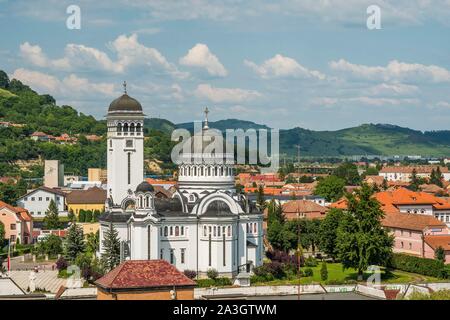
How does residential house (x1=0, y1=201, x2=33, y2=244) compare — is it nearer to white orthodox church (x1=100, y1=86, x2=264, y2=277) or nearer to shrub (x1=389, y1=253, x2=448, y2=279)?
white orthodox church (x1=100, y1=86, x2=264, y2=277)

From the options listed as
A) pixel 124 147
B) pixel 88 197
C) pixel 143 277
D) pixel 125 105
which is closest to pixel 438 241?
pixel 124 147

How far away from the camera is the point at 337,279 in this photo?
56.2 m

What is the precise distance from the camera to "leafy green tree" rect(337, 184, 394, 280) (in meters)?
55.9

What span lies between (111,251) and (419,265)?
65.5 feet

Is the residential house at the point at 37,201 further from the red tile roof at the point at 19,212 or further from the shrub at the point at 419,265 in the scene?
the shrub at the point at 419,265

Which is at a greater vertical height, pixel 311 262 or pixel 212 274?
pixel 212 274

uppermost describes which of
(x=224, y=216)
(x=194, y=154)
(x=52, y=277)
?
(x=194, y=154)

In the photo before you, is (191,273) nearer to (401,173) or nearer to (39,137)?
(39,137)

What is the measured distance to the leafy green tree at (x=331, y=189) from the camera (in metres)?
112

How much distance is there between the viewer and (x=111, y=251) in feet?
184

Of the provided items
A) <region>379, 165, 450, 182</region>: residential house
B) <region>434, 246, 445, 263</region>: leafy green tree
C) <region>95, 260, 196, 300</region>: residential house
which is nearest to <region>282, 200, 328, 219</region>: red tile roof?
<region>434, 246, 445, 263</region>: leafy green tree
